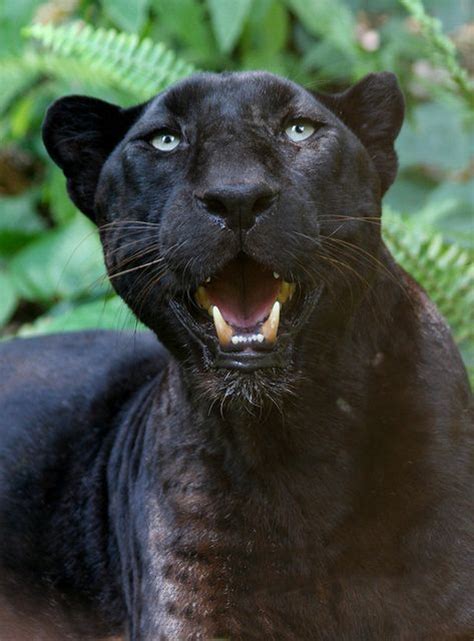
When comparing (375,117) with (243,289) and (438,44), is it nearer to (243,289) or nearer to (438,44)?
(243,289)

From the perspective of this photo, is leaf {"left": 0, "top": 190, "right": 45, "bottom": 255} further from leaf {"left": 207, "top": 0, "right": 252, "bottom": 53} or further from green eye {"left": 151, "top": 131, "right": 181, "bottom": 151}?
green eye {"left": 151, "top": 131, "right": 181, "bottom": 151}

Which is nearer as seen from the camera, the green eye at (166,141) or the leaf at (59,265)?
the green eye at (166,141)

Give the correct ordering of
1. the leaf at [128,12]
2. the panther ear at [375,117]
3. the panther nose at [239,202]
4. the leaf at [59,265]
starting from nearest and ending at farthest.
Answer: the panther nose at [239,202] → the panther ear at [375,117] → the leaf at [128,12] → the leaf at [59,265]

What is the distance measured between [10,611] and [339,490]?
1325mm

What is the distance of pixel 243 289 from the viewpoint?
9.93 feet

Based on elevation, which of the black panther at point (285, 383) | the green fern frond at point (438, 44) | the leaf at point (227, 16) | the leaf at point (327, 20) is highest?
the green fern frond at point (438, 44)

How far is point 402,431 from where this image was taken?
322 cm

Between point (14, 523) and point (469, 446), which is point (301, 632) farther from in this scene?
point (14, 523)

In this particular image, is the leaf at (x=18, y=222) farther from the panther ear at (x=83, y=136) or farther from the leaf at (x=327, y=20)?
the panther ear at (x=83, y=136)

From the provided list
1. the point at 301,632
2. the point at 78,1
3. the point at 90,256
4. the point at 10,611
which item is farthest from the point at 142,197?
the point at 78,1

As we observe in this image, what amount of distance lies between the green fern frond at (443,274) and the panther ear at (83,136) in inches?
55.7

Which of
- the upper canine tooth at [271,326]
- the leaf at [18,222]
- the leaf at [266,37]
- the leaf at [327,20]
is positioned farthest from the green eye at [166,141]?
the leaf at [18,222]

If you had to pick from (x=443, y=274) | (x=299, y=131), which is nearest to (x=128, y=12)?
(x=443, y=274)

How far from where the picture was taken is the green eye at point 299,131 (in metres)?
3.09
